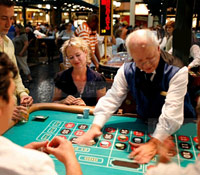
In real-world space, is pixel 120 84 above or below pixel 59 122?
above

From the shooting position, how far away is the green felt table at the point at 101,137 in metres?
1.24

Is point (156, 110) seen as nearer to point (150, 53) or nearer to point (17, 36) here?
point (150, 53)

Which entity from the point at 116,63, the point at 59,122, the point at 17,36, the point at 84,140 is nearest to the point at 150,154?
the point at 84,140

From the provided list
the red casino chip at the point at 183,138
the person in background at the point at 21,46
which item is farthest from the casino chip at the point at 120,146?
the person in background at the point at 21,46

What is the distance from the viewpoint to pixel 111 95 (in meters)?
1.88

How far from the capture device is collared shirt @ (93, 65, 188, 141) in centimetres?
150

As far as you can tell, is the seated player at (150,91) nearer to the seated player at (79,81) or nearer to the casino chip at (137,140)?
the casino chip at (137,140)

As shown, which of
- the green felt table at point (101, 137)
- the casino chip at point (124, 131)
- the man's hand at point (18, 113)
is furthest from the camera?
the man's hand at point (18, 113)

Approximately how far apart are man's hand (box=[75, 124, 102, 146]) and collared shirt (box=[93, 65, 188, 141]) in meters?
0.09

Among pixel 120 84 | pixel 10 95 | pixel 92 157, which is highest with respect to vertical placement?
pixel 10 95

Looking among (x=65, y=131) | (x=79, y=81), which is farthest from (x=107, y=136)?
(x=79, y=81)

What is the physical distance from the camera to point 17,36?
6.08 m

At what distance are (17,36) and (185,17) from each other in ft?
14.2

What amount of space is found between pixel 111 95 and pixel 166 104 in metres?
0.46
